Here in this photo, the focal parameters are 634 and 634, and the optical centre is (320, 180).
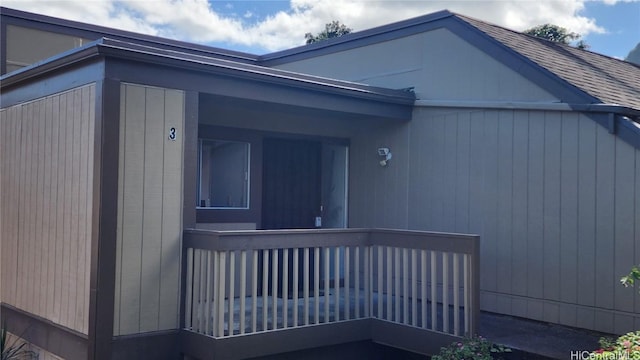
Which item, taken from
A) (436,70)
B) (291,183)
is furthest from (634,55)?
(291,183)

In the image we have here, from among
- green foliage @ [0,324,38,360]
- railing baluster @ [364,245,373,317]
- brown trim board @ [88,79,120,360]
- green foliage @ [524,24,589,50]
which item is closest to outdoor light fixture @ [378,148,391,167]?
railing baluster @ [364,245,373,317]

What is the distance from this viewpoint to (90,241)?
521 centimetres

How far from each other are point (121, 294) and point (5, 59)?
4.04m

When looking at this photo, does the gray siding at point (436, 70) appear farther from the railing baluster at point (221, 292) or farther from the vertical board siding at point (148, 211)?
the railing baluster at point (221, 292)

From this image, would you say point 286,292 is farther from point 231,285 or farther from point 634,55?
point 634,55

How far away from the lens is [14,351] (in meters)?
6.32

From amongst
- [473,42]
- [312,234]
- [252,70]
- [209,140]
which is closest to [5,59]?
[209,140]

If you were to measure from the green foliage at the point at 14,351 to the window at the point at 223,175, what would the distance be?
2.21 m

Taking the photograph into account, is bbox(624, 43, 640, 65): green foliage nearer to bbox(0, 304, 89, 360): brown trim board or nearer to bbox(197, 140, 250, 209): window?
bbox(197, 140, 250, 209): window

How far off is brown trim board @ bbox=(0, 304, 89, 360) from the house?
0.03 metres

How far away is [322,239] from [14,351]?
3.32 m

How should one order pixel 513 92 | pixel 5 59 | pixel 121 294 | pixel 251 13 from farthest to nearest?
pixel 251 13, pixel 5 59, pixel 513 92, pixel 121 294

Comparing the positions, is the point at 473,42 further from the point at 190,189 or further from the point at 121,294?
the point at 121,294

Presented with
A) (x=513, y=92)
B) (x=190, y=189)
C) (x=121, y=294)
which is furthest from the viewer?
(x=513, y=92)
